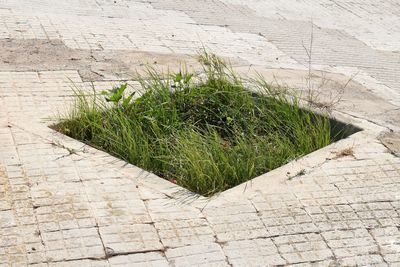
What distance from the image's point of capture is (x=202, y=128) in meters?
5.79

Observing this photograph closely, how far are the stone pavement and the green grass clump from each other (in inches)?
6.9

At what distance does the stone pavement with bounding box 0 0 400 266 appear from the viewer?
Result: 4.03 metres

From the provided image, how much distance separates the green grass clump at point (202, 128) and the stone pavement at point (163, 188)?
6.9 inches

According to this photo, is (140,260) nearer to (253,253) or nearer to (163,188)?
(253,253)

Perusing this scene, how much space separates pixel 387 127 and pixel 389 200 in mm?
1401

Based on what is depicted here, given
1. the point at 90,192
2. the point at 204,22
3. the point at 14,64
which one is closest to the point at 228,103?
the point at 90,192

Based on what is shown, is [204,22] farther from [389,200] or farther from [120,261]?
[120,261]

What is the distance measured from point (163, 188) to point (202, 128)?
1.21 meters

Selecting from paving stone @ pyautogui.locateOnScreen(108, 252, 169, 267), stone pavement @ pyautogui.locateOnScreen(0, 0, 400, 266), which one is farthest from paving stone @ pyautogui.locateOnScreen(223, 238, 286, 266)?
paving stone @ pyautogui.locateOnScreen(108, 252, 169, 267)

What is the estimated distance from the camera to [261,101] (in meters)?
5.91

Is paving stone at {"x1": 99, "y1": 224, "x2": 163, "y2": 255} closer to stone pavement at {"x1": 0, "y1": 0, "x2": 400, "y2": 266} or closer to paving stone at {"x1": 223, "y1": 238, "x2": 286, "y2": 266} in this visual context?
stone pavement at {"x1": 0, "y1": 0, "x2": 400, "y2": 266}

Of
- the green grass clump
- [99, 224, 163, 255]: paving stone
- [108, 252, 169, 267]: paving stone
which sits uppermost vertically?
[108, 252, 169, 267]: paving stone

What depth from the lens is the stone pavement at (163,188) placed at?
4027 mm

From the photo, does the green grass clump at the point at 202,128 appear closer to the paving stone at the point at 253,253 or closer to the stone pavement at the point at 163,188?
the stone pavement at the point at 163,188
